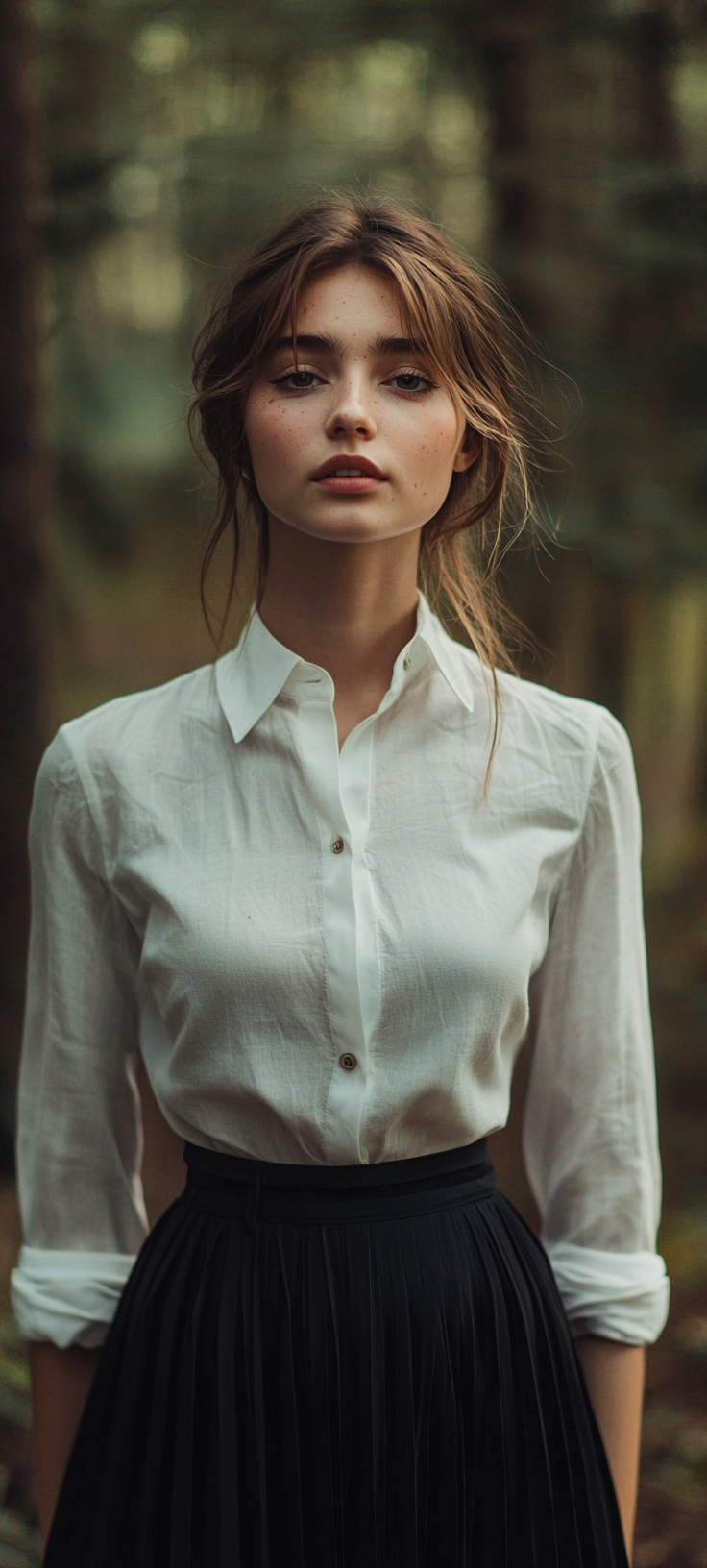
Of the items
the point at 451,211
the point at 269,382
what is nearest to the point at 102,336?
the point at 451,211

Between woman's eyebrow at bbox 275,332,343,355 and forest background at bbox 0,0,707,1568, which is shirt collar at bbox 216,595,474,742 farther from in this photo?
forest background at bbox 0,0,707,1568

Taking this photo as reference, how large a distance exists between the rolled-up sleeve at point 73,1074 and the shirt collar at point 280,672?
0.18 m

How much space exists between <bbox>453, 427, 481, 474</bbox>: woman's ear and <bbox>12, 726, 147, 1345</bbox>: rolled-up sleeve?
501mm

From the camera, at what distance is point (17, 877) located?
324cm

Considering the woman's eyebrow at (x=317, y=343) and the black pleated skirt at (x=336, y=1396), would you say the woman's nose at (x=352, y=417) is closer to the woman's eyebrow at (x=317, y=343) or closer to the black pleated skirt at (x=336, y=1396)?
the woman's eyebrow at (x=317, y=343)

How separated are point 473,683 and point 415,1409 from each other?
74 cm

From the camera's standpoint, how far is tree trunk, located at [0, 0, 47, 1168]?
291 centimetres

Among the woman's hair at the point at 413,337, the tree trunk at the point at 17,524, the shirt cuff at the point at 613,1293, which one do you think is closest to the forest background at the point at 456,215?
the tree trunk at the point at 17,524

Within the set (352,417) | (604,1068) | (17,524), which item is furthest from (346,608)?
(17,524)

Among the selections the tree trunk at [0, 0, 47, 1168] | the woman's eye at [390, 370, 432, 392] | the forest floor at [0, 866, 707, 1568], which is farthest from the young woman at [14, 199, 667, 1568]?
the tree trunk at [0, 0, 47, 1168]

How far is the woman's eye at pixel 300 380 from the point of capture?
1.18 meters

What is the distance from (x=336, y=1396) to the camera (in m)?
1.18

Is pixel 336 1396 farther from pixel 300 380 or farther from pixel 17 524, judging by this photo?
pixel 17 524

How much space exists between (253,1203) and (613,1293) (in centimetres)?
42
